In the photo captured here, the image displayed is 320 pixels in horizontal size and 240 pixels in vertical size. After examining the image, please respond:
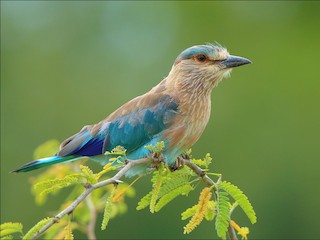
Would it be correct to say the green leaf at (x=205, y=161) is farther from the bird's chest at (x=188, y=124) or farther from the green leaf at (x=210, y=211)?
the bird's chest at (x=188, y=124)

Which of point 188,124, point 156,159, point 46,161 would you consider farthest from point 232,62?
point 156,159

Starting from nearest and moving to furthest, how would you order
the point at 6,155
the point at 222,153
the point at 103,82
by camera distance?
the point at 222,153 < the point at 6,155 < the point at 103,82

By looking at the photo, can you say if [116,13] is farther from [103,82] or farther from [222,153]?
[222,153]

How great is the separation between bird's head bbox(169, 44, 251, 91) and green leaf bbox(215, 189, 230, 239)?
178cm

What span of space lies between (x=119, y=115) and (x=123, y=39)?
1161cm

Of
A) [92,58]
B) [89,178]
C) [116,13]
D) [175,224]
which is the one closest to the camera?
[89,178]

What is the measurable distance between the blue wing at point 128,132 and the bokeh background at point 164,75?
15.9ft

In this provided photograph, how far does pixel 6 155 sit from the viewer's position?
13555 mm

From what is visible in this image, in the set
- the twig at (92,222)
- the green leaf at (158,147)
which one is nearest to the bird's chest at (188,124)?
the twig at (92,222)

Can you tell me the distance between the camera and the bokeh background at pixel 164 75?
12.4 m

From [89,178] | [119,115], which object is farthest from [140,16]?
[89,178]

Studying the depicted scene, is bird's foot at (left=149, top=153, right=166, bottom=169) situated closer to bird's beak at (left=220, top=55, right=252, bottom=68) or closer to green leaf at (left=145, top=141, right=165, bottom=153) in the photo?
green leaf at (left=145, top=141, right=165, bottom=153)

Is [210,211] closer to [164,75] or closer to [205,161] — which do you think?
[205,161]

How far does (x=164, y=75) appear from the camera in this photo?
14.3 meters
